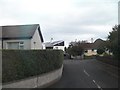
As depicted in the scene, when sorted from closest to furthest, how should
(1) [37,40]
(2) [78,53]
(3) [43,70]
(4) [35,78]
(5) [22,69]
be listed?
(5) [22,69] < (4) [35,78] < (3) [43,70] < (1) [37,40] < (2) [78,53]

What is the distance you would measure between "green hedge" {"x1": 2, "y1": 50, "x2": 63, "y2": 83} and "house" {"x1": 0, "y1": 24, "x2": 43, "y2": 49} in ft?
49.3

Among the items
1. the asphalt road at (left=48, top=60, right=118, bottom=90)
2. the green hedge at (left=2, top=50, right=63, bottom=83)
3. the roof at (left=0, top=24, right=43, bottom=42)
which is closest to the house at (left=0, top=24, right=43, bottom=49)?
the roof at (left=0, top=24, right=43, bottom=42)

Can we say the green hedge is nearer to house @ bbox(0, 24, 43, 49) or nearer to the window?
house @ bbox(0, 24, 43, 49)

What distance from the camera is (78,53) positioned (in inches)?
3602

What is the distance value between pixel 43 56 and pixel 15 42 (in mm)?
17043

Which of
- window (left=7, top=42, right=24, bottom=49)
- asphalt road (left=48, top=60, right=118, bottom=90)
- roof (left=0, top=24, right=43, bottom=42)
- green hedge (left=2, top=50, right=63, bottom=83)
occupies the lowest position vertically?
asphalt road (left=48, top=60, right=118, bottom=90)

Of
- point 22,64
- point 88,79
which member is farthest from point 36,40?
point 22,64

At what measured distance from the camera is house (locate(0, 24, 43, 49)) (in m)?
37.2

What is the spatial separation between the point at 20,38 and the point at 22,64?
70.1 feet

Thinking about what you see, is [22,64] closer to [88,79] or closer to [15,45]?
[88,79]

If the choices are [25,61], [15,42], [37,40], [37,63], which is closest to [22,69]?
[25,61]

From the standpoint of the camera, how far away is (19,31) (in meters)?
39.5

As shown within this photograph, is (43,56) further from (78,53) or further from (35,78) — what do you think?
(78,53)

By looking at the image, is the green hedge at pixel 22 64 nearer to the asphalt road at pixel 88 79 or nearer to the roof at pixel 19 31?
the asphalt road at pixel 88 79
